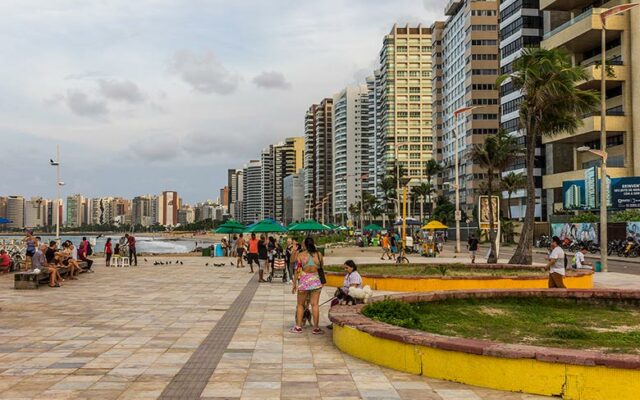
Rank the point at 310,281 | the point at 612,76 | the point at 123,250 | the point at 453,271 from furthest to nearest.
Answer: the point at 612,76 < the point at 123,250 < the point at 453,271 < the point at 310,281

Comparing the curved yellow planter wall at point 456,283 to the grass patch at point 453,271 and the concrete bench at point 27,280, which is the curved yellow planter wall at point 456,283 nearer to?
the grass patch at point 453,271

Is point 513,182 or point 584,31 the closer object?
point 584,31

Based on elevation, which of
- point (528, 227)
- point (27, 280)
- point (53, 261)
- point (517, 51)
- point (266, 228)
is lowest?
point (27, 280)

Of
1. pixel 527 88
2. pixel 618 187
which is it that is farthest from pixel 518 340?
pixel 618 187

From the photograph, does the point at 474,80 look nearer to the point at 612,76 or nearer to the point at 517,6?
the point at 517,6

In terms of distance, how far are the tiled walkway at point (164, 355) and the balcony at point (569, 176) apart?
4295 centimetres

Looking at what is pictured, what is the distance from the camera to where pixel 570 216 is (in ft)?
166

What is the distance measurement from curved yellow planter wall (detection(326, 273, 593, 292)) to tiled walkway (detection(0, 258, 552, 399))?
11.6 ft

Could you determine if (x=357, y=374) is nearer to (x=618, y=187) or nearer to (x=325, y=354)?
(x=325, y=354)

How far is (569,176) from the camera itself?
5547 centimetres

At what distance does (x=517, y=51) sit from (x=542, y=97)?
62.0 m

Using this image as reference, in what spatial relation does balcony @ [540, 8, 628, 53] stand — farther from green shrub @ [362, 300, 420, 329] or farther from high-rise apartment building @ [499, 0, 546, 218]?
green shrub @ [362, 300, 420, 329]

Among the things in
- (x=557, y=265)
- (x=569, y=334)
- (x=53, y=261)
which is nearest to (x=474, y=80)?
(x=53, y=261)

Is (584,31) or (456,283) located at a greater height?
(584,31)
